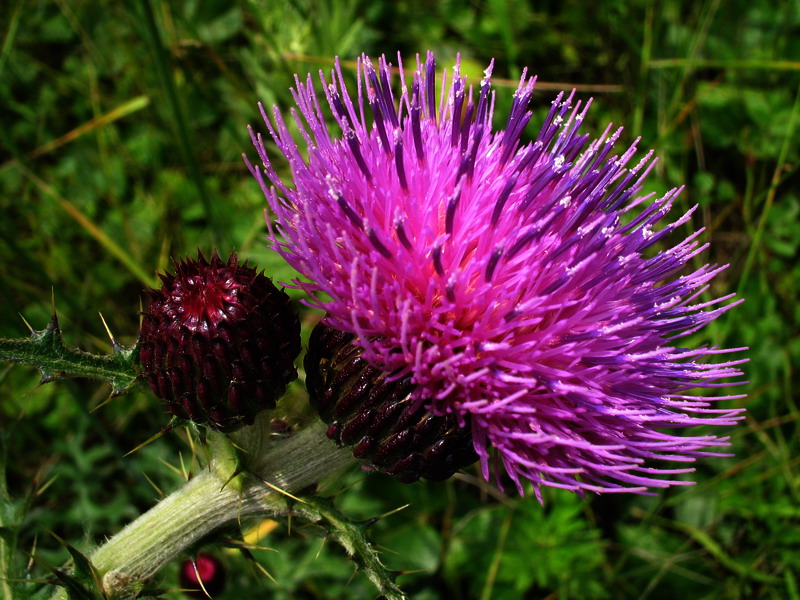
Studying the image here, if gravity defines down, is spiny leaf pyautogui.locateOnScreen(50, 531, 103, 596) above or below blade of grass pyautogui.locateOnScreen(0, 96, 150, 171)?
below

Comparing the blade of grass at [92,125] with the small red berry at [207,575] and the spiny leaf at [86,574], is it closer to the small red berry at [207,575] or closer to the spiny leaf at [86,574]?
the small red berry at [207,575]

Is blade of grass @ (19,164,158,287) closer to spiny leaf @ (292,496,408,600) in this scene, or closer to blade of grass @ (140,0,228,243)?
blade of grass @ (140,0,228,243)

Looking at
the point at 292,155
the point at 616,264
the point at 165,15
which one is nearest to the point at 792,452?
the point at 616,264

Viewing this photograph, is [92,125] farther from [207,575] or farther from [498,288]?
[498,288]

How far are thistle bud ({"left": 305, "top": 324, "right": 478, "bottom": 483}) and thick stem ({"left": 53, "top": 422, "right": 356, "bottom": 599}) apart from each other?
208 millimetres

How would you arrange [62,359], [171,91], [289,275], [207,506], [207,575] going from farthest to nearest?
1. [289,275]
2. [171,91]
3. [207,575]
4. [207,506]
5. [62,359]

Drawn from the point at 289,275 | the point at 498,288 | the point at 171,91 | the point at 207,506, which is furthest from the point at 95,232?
the point at 498,288

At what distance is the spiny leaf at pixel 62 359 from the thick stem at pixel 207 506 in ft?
1.53

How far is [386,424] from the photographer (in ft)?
7.47

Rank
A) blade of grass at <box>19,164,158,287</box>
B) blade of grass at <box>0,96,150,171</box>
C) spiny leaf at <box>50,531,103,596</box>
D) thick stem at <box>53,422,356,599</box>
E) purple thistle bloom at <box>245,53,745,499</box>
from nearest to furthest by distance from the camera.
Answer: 1. purple thistle bloom at <box>245,53,745,499</box>
2. spiny leaf at <box>50,531,103,596</box>
3. thick stem at <box>53,422,356,599</box>
4. blade of grass at <box>19,164,158,287</box>
5. blade of grass at <box>0,96,150,171</box>

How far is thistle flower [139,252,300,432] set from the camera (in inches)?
89.4

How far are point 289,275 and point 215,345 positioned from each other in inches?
79.4

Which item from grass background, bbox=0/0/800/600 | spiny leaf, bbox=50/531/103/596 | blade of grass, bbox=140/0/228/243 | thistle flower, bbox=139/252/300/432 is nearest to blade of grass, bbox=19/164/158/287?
grass background, bbox=0/0/800/600

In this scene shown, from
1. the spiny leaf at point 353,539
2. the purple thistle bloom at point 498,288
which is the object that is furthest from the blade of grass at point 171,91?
the spiny leaf at point 353,539
